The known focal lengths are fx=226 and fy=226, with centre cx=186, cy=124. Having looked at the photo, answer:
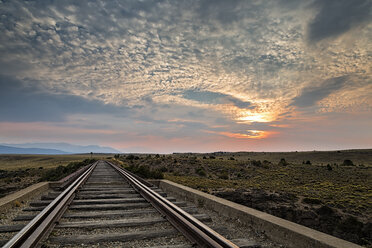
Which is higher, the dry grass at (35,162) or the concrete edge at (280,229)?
the concrete edge at (280,229)

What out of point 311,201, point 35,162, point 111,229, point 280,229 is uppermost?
point 280,229

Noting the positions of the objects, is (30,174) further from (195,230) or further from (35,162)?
(35,162)

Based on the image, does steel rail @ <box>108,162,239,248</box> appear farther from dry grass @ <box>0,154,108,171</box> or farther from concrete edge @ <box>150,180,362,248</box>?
dry grass @ <box>0,154,108,171</box>

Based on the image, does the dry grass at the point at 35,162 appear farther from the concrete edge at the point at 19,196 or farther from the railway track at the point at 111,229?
the railway track at the point at 111,229

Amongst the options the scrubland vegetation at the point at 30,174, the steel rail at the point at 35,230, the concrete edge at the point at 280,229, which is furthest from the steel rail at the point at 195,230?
the scrubland vegetation at the point at 30,174

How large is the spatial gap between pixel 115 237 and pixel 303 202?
1335cm

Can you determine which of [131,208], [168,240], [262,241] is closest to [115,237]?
[168,240]

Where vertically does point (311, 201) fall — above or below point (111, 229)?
below

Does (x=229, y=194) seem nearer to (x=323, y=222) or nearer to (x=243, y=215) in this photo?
(x=323, y=222)

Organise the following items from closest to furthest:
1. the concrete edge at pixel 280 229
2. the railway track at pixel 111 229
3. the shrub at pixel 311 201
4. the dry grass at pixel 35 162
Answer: the concrete edge at pixel 280 229 < the railway track at pixel 111 229 < the shrub at pixel 311 201 < the dry grass at pixel 35 162

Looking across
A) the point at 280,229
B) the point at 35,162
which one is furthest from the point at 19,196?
the point at 35,162

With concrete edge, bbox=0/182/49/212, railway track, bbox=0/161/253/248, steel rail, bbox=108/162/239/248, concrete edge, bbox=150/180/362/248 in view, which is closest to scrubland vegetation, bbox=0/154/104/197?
concrete edge, bbox=0/182/49/212

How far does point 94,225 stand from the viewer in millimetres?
4512

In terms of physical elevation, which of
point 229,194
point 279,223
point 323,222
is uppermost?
point 279,223
